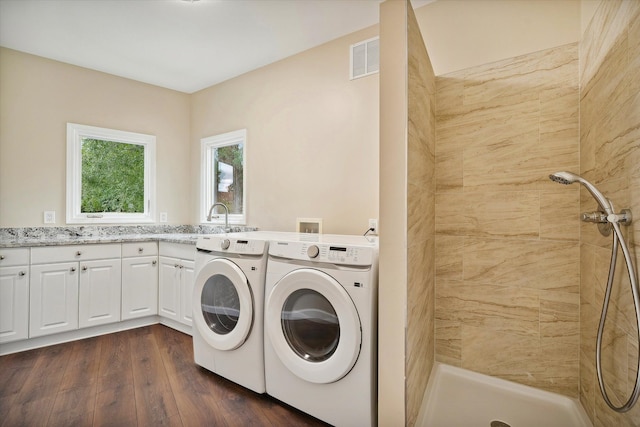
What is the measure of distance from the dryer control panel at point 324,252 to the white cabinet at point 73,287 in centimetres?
202

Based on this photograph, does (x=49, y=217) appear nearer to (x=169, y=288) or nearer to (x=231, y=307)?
(x=169, y=288)

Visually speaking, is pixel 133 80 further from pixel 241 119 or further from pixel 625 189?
pixel 625 189

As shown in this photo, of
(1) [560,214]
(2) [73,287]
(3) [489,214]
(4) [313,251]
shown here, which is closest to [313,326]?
(4) [313,251]

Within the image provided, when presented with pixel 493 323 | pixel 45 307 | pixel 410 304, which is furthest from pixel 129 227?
pixel 493 323

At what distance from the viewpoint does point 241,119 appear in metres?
3.57

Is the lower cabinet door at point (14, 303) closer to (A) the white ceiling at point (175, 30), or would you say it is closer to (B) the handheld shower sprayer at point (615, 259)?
(A) the white ceiling at point (175, 30)

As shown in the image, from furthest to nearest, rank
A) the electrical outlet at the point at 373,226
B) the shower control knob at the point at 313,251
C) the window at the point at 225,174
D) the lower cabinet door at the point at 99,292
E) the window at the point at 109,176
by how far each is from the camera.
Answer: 1. the window at the point at 225,174
2. the window at the point at 109,176
3. the lower cabinet door at the point at 99,292
4. the electrical outlet at the point at 373,226
5. the shower control knob at the point at 313,251

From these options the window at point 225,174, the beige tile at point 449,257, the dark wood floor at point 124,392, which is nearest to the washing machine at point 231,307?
the dark wood floor at point 124,392

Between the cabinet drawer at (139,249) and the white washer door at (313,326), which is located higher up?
the cabinet drawer at (139,249)

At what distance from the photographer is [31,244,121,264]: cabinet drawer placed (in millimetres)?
2752

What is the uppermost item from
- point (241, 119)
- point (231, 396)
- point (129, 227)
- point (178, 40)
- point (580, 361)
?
point (178, 40)

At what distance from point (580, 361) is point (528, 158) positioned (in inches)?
45.3

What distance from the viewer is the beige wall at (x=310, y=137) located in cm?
262

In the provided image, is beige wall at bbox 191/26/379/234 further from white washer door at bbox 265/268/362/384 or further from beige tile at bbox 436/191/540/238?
white washer door at bbox 265/268/362/384
